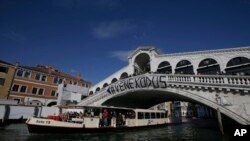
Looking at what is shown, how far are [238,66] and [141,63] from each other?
14613 millimetres

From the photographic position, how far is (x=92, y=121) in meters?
16.1

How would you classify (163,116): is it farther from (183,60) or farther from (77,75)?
(77,75)

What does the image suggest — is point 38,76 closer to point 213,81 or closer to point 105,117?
point 105,117

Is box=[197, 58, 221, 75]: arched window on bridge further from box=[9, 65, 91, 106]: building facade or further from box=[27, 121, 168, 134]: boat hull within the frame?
box=[9, 65, 91, 106]: building facade

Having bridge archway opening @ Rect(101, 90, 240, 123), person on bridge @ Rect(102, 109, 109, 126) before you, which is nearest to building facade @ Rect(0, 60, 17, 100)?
bridge archway opening @ Rect(101, 90, 240, 123)

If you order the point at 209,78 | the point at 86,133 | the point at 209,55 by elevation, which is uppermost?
the point at 209,55

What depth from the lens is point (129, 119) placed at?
19.0m

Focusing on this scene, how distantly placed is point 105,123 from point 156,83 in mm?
6480

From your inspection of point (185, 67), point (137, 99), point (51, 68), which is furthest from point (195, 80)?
point (51, 68)

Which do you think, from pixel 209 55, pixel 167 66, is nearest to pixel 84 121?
pixel 167 66

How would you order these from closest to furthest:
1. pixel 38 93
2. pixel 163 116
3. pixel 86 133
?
pixel 86 133
pixel 163 116
pixel 38 93

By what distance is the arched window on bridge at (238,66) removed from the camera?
18245 millimetres

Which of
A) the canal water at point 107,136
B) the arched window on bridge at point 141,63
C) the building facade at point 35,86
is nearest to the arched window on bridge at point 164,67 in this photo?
the arched window on bridge at point 141,63

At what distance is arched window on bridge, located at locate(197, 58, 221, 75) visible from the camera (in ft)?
65.8
